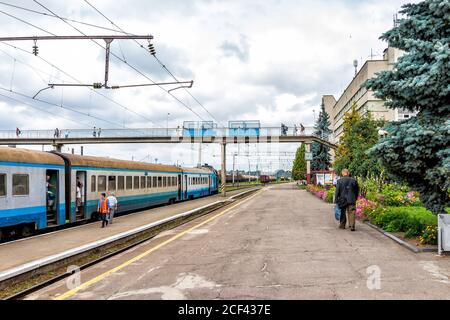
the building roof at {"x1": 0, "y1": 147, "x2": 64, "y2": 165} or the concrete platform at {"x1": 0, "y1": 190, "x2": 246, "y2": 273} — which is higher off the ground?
the building roof at {"x1": 0, "y1": 147, "x2": 64, "y2": 165}

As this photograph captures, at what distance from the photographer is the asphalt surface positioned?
21.3 feet

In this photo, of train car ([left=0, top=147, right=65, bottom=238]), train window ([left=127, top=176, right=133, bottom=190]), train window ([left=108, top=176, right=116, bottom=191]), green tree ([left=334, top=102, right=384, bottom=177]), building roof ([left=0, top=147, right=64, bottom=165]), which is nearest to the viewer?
train car ([left=0, top=147, right=65, bottom=238])

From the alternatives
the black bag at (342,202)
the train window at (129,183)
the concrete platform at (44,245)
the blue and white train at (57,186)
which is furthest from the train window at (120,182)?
the black bag at (342,202)

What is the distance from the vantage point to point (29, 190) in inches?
584

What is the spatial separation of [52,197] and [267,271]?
1101 centimetres

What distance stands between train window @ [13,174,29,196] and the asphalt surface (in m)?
4.83

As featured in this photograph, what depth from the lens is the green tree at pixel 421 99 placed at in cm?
977

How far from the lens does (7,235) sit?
14500 millimetres

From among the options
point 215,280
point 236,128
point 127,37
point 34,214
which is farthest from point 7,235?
point 236,128

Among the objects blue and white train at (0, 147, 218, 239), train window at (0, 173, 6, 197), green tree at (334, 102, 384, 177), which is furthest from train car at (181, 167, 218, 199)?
train window at (0, 173, 6, 197)

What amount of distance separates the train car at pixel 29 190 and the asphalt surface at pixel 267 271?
465 cm

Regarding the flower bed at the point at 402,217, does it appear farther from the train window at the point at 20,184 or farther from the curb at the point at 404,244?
the train window at the point at 20,184

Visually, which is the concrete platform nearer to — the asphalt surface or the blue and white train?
the blue and white train
